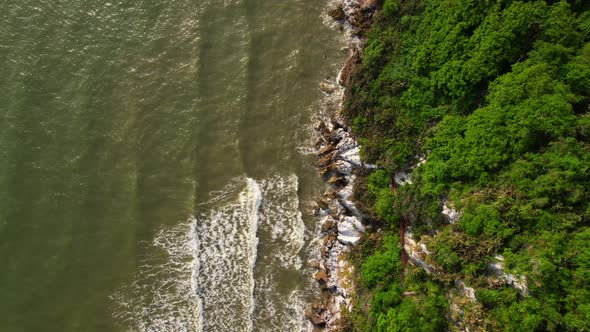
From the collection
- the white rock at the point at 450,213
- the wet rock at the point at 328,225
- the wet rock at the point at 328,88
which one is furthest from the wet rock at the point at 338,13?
the white rock at the point at 450,213

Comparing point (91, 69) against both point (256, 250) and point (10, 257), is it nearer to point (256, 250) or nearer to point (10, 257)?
point (10, 257)

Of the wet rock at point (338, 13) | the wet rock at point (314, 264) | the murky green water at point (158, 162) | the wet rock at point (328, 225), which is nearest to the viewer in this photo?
the murky green water at point (158, 162)

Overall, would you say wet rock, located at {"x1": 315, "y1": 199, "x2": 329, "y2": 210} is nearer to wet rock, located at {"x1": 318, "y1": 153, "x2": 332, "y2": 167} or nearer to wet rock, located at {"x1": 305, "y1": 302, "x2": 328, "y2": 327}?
wet rock, located at {"x1": 318, "y1": 153, "x2": 332, "y2": 167}

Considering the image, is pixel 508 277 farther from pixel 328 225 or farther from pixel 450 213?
pixel 328 225

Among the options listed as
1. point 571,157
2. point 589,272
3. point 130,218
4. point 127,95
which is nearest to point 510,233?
point 589,272

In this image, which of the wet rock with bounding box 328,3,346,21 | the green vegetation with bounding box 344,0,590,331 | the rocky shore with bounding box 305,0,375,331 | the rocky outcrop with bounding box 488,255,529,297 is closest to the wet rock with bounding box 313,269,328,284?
the rocky shore with bounding box 305,0,375,331

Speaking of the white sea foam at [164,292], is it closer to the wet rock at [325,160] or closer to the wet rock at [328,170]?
the wet rock at [328,170]
